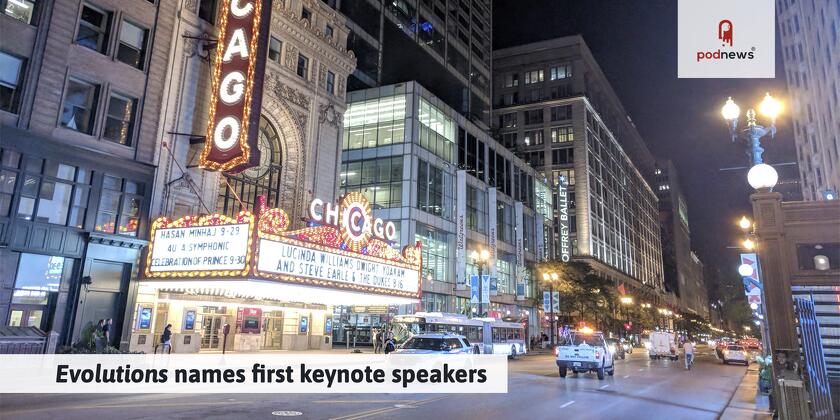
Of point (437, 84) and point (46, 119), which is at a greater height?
point (437, 84)

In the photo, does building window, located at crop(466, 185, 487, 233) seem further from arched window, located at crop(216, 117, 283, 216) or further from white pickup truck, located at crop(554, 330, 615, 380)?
white pickup truck, located at crop(554, 330, 615, 380)

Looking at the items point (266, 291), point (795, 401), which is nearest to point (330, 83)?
point (266, 291)

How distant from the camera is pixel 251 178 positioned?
3112 centimetres

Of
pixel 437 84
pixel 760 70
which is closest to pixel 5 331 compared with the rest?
pixel 760 70

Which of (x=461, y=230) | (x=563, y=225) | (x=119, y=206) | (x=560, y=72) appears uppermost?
(x=560, y=72)

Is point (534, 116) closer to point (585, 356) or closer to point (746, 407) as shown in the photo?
point (585, 356)

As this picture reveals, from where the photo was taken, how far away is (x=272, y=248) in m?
23.0

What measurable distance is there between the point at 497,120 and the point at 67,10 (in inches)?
3515

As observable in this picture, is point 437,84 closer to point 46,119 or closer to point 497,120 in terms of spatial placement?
point 497,120

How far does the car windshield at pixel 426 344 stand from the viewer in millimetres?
20859

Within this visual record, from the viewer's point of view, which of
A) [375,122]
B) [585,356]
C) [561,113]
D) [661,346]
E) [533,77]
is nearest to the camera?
[585,356]

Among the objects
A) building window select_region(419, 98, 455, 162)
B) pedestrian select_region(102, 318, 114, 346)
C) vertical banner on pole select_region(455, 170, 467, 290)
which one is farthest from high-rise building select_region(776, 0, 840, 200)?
pedestrian select_region(102, 318, 114, 346)

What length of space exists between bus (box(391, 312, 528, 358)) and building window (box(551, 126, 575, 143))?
58376 millimetres
